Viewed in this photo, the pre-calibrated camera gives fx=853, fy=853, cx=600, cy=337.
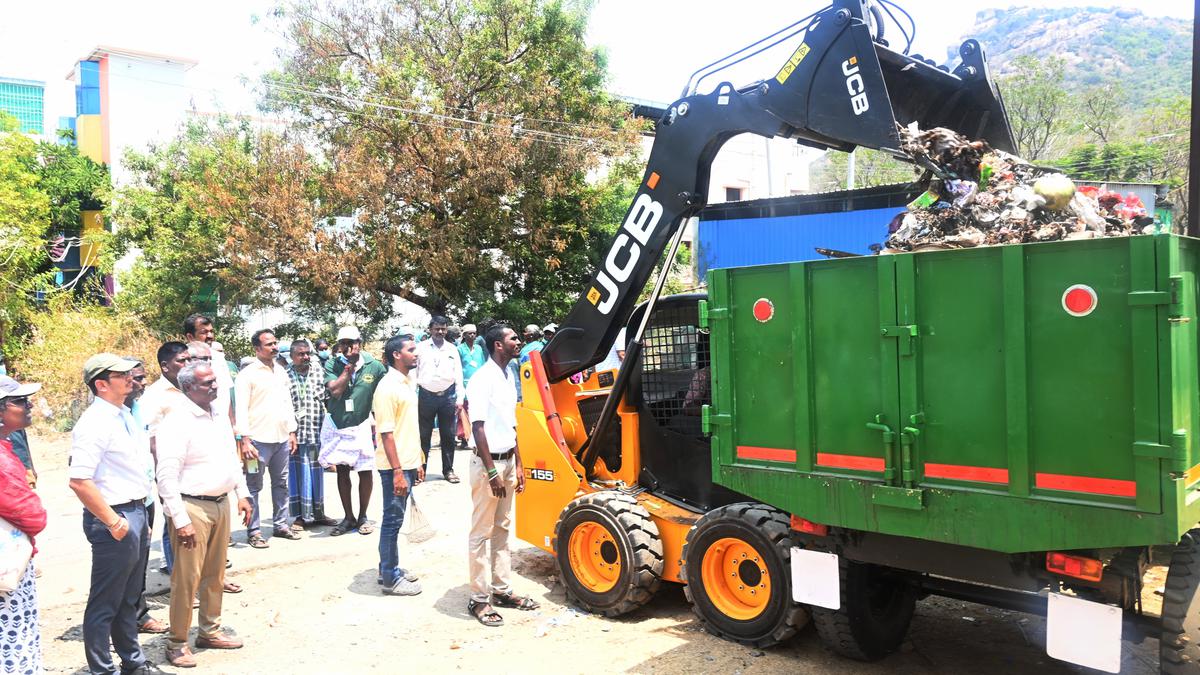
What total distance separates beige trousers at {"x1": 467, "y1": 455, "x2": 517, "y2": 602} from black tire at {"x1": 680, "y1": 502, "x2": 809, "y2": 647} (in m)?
1.34

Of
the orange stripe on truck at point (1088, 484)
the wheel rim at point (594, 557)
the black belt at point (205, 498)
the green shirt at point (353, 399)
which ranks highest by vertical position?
the green shirt at point (353, 399)

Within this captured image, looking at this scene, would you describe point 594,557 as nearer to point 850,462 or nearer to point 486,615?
point 486,615

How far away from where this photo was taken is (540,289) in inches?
714

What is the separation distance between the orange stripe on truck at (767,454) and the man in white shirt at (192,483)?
3.00 metres

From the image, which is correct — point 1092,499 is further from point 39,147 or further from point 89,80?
point 89,80

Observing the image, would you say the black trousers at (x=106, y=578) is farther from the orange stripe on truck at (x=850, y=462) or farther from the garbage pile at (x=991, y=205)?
the garbage pile at (x=991, y=205)

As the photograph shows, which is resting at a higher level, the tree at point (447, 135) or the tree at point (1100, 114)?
the tree at point (1100, 114)

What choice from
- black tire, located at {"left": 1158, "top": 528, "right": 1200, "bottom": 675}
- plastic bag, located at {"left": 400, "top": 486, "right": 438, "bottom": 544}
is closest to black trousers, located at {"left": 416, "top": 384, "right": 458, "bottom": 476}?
plastic bag, located at {"left": 400, "top": 486, "right": 438, "bottom": 544}

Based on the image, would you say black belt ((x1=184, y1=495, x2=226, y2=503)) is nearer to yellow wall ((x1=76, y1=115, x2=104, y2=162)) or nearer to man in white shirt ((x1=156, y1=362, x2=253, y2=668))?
man in white shirt ((x1=156, y1=362, x2=253, y2=668))

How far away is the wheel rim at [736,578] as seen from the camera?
5.07m

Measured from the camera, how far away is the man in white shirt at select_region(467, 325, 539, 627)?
576 centimetres

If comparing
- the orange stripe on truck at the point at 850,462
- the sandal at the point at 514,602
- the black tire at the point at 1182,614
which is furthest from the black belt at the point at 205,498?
the black tire at the point at 1182,614

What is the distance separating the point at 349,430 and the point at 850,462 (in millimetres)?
5095

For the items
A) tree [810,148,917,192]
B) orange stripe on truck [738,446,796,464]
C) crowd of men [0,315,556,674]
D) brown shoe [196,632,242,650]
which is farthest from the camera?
tree [810,148,917,192]
